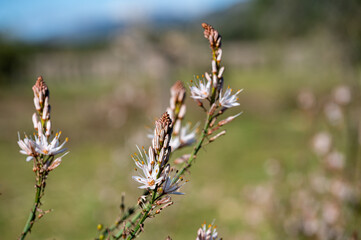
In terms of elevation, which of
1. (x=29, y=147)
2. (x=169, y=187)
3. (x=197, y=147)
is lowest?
(x=169, y=187)

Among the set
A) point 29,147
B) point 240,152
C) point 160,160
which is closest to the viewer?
point 160,160

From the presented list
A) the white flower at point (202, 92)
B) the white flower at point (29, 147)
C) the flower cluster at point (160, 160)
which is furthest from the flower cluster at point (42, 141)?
the white flower at point (202, 92)

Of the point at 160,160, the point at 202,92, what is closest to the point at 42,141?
the point at 160,160

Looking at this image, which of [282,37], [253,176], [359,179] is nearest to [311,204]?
[359,179]

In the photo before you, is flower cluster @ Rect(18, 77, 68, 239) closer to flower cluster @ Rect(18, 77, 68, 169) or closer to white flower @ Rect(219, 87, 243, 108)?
flower cluster @ Rect(18, 77, 68, 169)

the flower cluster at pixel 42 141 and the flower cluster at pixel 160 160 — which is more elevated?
the flower cluster at pixel 42 141

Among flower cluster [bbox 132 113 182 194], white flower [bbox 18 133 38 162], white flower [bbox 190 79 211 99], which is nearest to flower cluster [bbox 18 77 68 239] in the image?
white flower [bbox 18 133 38 162]

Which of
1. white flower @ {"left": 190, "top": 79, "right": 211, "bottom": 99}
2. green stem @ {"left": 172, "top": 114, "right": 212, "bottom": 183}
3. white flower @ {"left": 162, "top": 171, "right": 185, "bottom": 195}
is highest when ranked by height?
white flower @ {"left": 190, "top": 79, "right": 211, "bottom": 99}

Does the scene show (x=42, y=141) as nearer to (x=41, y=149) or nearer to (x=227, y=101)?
(x=41, y=149)

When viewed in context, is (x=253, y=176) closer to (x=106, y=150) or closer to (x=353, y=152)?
(x=353, y=152)

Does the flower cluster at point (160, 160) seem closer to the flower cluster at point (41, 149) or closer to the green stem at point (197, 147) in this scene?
the green stem at point (197, 147)

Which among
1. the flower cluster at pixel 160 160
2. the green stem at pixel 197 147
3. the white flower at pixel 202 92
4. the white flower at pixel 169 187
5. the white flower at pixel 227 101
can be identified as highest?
the white flower at pixel 202 92
